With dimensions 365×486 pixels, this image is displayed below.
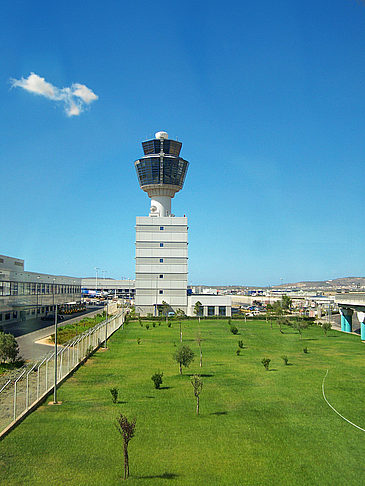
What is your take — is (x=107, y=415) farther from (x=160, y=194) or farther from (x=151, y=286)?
(x=160, y=194)

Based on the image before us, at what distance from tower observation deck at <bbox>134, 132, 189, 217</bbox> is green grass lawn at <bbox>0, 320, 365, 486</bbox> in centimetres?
7338

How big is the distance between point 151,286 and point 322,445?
7334 centimetres

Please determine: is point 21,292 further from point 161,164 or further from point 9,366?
point 161,164

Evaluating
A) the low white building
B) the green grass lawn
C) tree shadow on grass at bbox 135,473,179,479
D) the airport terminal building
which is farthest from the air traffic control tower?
tree shadow on grass at bbox 135,473,179,479

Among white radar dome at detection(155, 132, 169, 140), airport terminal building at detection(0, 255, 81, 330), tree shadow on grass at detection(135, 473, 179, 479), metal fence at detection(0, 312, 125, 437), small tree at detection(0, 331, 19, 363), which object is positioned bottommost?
tree shadow on grass at detection(135, 473, 179, 479)

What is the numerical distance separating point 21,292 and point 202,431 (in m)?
31.4

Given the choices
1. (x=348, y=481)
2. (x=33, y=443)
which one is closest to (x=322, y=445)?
(x=348, y=481)

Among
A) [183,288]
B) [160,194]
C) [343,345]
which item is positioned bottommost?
[343,345]

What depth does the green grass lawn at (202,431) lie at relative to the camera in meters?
12.4

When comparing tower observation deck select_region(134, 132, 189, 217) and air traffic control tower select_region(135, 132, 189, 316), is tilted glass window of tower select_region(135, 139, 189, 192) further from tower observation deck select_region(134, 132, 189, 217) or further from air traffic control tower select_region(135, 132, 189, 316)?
→ air traffic control tower select_region(135, 132, 189, 316)

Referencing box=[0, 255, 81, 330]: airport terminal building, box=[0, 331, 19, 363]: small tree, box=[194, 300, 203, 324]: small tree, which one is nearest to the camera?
box=[0, 331, 19, 363]: small tree

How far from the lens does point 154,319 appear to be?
77.6 metres

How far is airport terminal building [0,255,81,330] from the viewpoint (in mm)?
38125

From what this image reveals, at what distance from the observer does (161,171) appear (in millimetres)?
99312
